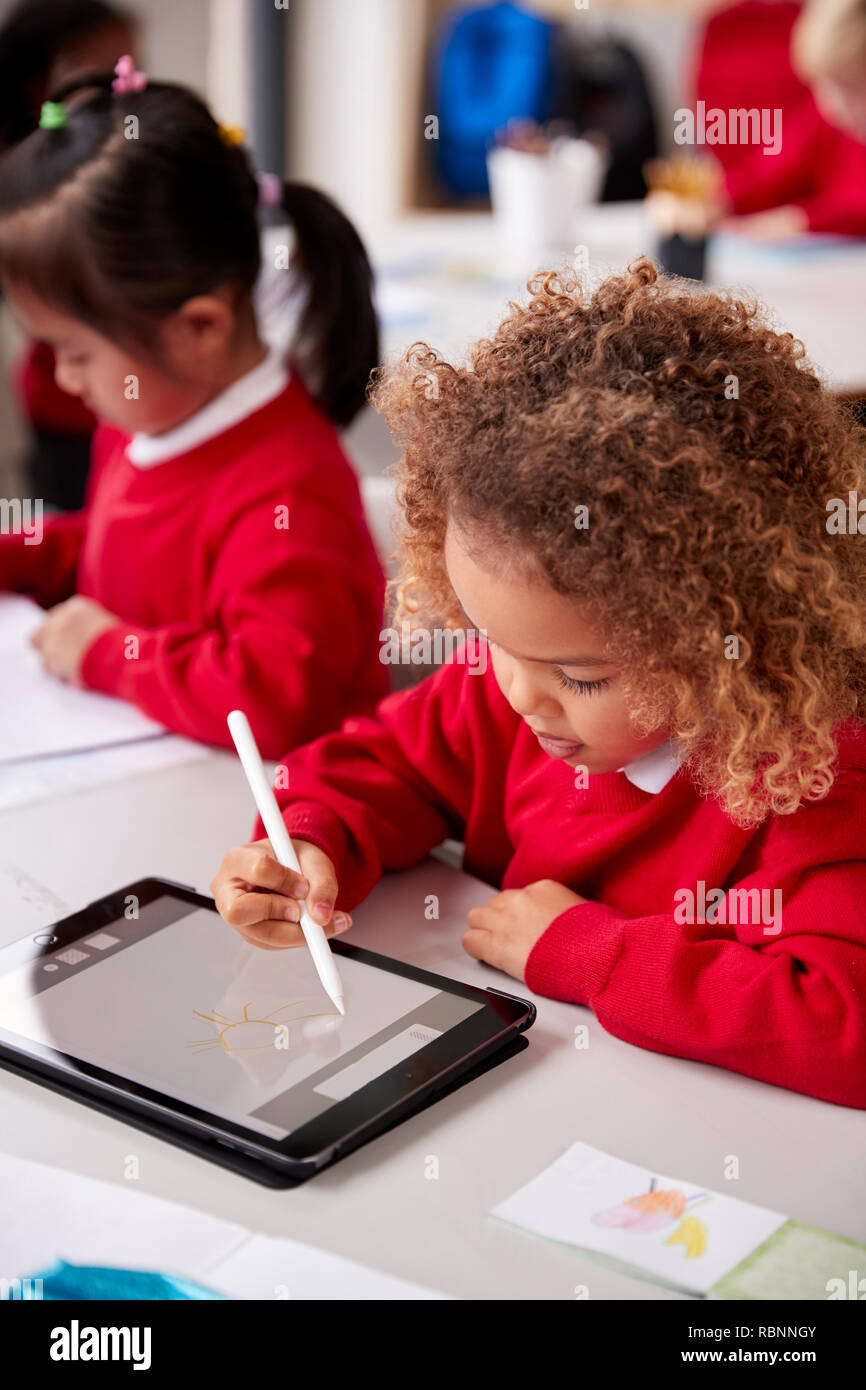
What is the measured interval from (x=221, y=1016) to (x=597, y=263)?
1.67 m

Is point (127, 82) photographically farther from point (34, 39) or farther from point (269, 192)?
point (34, 39)

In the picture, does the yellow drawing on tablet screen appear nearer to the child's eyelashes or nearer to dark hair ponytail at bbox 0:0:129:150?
Result: the child's eyelashes

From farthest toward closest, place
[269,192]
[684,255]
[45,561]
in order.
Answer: [684,255]
[45,561]
[269,192]

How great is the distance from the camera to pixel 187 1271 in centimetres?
71

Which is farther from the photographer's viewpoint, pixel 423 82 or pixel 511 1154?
pixel 423 82

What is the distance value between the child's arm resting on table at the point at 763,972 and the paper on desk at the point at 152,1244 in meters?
0.25

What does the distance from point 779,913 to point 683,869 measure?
0.35 ft

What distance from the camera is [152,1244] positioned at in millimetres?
729

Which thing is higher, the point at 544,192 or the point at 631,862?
the point at 544,192

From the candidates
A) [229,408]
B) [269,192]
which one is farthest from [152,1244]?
[269,192]

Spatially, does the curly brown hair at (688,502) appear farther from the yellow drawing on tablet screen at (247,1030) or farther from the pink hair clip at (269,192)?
the pink hair clip at (269,192)
